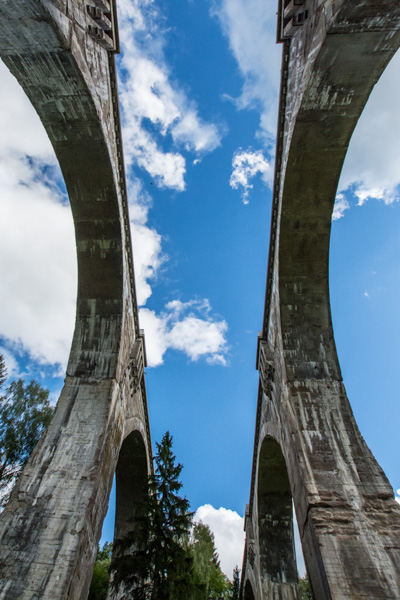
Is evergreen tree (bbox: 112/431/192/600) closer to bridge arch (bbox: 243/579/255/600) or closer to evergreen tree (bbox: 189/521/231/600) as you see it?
evergreen tree (bbox: 189/521/231/600)

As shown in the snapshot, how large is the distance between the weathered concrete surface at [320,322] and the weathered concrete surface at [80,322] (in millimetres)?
3783

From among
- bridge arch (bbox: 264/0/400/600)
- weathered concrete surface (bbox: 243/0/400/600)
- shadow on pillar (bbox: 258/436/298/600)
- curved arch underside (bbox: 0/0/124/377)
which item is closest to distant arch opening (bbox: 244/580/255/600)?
shadow on pillar (bbox: 258/436/298/600)

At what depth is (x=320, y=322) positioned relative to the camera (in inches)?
→ 335

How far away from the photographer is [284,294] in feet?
28.2

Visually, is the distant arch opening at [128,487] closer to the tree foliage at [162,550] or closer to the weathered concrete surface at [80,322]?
the tree foliage at [162,550]

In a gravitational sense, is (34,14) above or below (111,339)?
above

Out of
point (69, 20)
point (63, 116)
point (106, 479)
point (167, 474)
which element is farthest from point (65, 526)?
point (69, 20)

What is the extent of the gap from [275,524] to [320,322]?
9.39 m

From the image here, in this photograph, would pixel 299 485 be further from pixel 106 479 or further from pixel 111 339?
pixel 111 339

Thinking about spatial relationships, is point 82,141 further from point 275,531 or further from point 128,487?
point 275,531

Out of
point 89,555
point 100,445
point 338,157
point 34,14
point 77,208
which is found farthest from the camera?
point 77,208

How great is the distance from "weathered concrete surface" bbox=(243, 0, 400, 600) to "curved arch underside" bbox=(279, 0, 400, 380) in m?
0.02

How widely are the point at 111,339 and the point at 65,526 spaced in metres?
4.01

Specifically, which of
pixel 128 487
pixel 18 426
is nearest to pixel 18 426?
pixel 18 426
